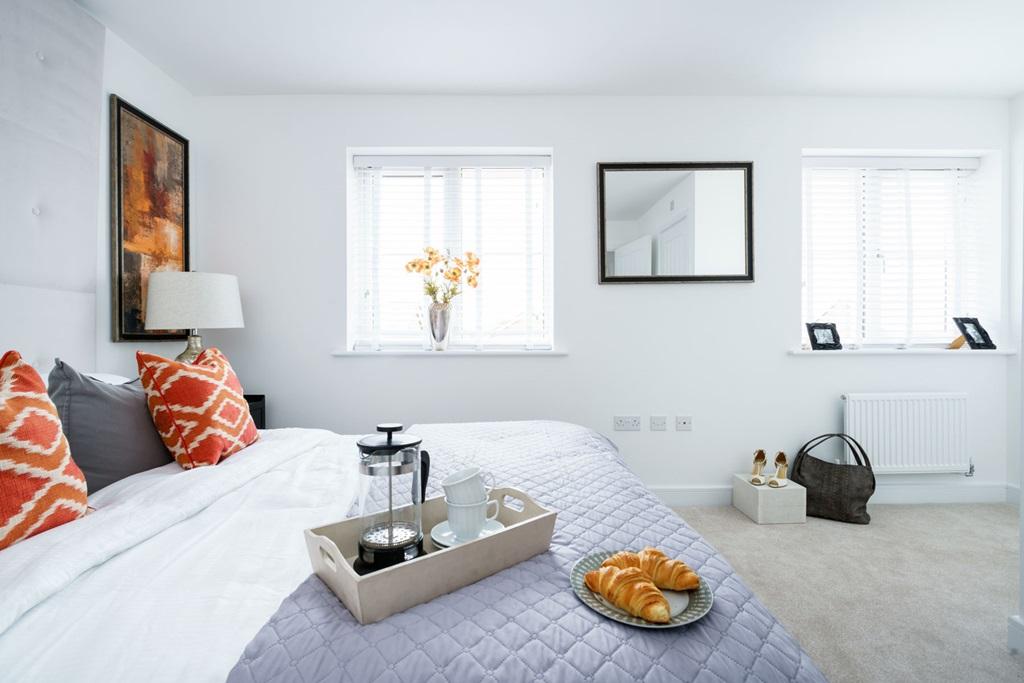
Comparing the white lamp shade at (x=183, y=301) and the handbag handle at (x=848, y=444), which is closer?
the white lamp shade at (x=183, y=301)

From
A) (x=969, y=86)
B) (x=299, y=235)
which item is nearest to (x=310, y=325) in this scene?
(x=299, y=235)

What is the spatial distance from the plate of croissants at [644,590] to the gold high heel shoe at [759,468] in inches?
87.8

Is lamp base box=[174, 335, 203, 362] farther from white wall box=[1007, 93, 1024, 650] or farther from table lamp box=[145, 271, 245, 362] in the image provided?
white wall box=[1007, 93, 1024, 650]

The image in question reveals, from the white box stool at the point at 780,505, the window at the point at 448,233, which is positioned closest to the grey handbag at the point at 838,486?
the white box stool at the point at 780,505

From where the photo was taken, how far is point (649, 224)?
9.76 ft

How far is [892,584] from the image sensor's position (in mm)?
2027

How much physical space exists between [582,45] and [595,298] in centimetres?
141

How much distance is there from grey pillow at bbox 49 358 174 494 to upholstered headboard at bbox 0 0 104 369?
0.64 m

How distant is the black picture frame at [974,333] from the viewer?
3043 mm

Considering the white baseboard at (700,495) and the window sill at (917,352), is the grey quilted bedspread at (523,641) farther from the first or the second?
the window sill at (917,352)

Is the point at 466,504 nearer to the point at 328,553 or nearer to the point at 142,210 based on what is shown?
the point at 328,553

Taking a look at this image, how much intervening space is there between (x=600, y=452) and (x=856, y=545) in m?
1.70

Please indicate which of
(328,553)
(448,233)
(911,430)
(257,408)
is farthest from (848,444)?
(257,408)

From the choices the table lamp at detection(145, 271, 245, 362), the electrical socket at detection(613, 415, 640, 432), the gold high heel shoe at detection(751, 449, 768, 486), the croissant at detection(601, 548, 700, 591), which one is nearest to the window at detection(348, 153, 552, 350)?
the electrical socket at detection(613, 415, 640, 432)
